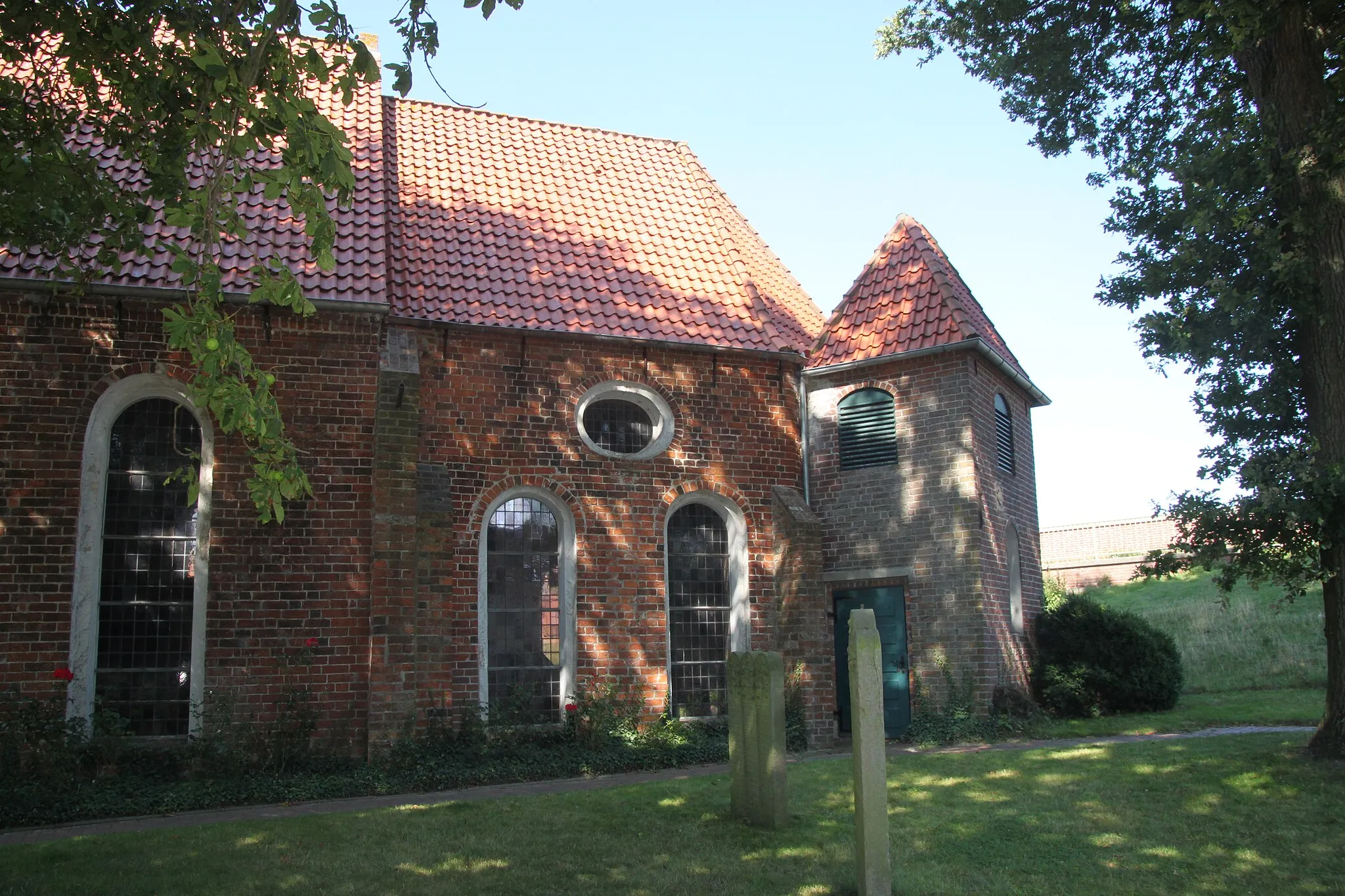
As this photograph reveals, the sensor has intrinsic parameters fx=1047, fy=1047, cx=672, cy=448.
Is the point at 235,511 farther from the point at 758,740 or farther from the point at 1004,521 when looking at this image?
the point at 1004,521

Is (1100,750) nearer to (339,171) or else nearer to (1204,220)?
(1204,220)

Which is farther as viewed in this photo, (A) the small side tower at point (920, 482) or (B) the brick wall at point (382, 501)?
(A) the small side tower at point (920, 482)

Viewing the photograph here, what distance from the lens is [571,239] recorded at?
1661 centimetres

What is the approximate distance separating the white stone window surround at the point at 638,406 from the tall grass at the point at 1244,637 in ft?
35.1

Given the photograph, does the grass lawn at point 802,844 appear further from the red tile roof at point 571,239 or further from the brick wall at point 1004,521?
the red tile roof at point 571,239

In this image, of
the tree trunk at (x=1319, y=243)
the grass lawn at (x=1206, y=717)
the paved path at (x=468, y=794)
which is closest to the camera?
the paved path at (x=468, y=794)

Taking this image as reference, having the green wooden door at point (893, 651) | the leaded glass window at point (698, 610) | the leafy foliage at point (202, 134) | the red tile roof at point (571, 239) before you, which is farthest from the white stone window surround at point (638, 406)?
the leafy foliage at point (202, 134)

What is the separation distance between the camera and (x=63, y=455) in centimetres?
1206

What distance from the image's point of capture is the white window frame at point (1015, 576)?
16.6 meters

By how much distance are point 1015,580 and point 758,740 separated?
8970mm

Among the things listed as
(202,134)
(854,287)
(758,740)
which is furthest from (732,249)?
(202,134)

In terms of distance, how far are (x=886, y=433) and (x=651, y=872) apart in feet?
30.6

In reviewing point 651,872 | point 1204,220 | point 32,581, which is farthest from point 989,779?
point 32,581

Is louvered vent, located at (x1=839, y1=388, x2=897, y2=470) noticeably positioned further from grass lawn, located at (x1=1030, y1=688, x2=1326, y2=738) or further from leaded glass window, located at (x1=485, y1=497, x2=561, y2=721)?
leaded glass window, located at (x1=485, y1=497, x2=561, y2=721)
